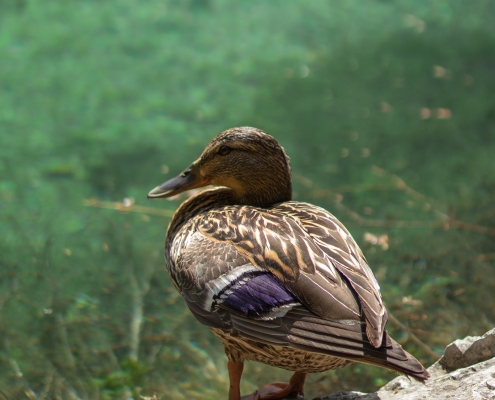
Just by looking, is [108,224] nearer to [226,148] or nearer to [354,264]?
[226,148]

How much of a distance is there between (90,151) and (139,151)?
485mm

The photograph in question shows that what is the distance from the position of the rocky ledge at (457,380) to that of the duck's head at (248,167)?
1.27 meters

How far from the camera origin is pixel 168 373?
4.52 metres

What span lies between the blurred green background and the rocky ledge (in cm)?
74

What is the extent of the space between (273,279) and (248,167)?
107 centimetres

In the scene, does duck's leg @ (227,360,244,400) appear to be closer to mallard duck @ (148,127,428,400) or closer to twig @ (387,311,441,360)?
mallard duck @ (148,127,428,400)

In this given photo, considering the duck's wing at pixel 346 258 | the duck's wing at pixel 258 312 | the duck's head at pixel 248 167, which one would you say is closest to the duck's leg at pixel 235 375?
the duck's wing at pixel 258 312

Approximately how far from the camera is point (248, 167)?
13.8 feet

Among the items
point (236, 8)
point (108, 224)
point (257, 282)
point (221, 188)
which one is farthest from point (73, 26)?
point (257, 282)

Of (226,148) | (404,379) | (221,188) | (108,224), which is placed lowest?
(108,224)

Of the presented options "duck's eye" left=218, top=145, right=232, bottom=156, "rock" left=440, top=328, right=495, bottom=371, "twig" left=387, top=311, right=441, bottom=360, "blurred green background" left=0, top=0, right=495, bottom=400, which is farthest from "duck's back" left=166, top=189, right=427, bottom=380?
"twig" left=387, top=311, right=441, bottom=360

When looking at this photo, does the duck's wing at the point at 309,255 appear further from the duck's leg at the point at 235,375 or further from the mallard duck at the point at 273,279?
the duck's leg at the point at 235,375

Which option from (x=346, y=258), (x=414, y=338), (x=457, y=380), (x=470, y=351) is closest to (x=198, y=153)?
(x=414, y=338)

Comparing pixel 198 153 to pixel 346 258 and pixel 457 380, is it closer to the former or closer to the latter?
pixel 346 258
